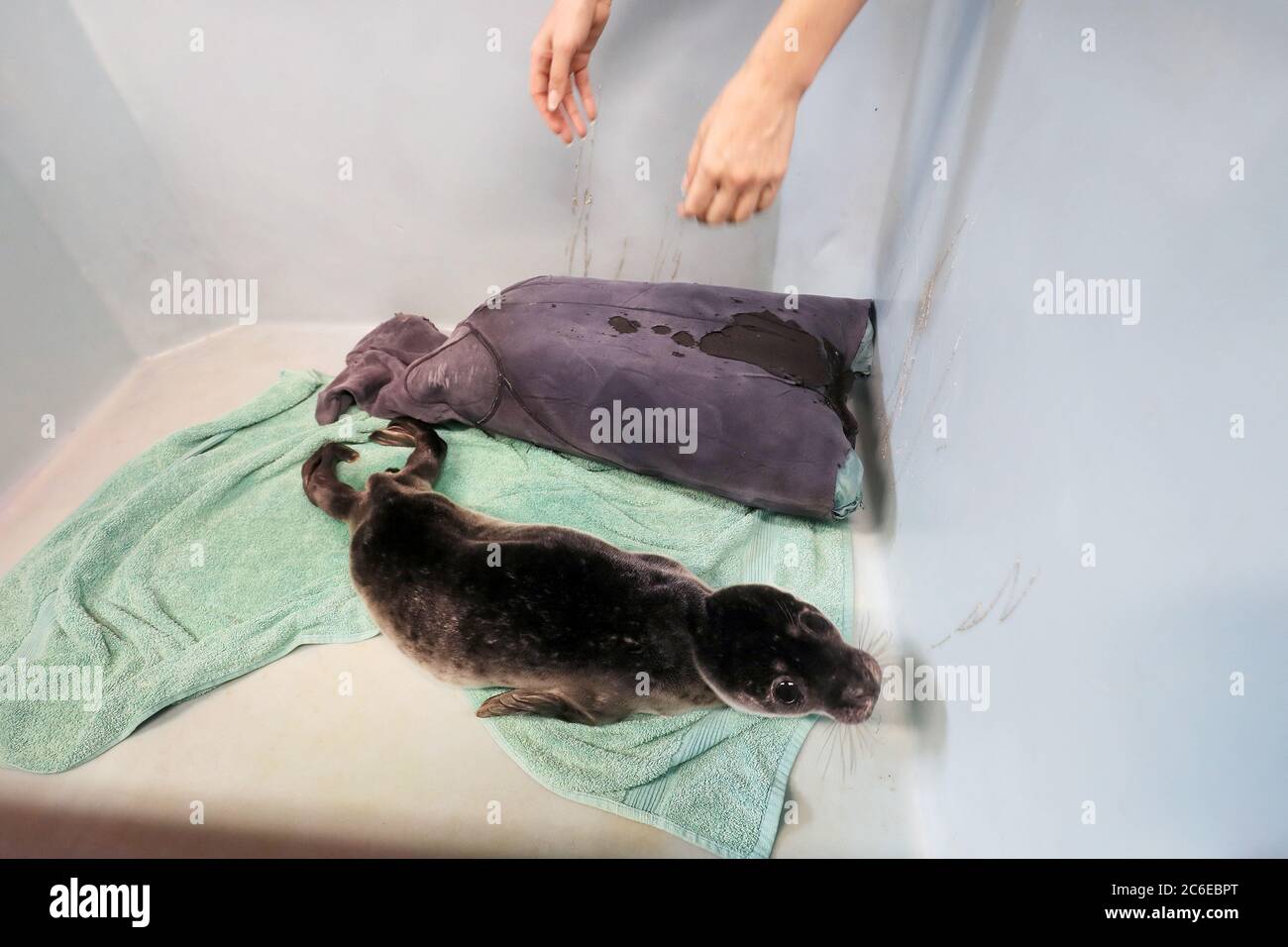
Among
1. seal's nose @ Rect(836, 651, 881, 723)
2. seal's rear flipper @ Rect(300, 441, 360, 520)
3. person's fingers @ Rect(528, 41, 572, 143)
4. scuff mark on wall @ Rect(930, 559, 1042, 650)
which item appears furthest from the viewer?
seal's rear flipper @ Rect(300, 441, 360, 520)

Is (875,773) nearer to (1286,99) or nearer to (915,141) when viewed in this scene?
(1286,99)

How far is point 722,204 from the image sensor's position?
2.60 ft

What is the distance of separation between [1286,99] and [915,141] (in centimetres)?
99

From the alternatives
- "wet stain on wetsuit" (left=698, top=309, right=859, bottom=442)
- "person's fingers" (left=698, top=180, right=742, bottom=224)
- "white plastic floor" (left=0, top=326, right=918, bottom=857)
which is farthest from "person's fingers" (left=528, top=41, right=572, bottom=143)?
"white plastic floor" (left=0, top=326, right=918, bottom=857)

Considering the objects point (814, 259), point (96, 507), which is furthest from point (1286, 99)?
point (96, 507)

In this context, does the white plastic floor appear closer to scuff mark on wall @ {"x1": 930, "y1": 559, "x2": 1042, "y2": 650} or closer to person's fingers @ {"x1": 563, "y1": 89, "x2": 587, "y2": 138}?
scuff mark on wall @ {"x1": 930, "y1": 559, "x2": 1042, "y2": 650}

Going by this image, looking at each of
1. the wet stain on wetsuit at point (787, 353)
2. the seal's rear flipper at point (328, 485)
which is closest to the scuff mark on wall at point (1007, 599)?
the wet stain on wetsuit at point (787, 353)

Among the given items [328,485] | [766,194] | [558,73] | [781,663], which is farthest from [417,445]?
[766,194]

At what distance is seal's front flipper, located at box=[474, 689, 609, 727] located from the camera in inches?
45.2

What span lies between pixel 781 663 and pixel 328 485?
96 cm

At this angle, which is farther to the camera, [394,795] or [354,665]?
[354,665]

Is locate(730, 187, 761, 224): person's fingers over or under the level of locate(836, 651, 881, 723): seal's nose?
over

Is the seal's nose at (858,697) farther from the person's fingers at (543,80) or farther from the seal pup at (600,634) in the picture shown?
the person's fingers at (543,80)
